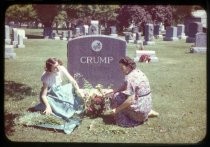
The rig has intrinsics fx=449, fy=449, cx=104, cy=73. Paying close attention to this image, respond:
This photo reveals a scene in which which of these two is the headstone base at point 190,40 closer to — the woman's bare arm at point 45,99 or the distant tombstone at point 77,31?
the distant tombstone at point 77,31

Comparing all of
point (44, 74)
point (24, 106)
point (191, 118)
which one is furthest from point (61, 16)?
point (191, 118)

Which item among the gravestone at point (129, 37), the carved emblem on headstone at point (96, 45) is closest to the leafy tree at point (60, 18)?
Result: the carved emblem on headstone at point (96, 45)

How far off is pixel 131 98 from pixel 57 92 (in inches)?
35.3

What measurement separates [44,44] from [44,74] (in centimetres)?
38

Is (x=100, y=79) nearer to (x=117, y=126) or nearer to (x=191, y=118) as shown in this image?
(x=117, y=126)

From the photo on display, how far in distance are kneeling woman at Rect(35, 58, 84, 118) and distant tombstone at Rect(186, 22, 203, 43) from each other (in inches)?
61.0

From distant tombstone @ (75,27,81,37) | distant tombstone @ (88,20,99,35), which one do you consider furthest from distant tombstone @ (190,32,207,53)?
distant tombstone @ (75,27,81,37)

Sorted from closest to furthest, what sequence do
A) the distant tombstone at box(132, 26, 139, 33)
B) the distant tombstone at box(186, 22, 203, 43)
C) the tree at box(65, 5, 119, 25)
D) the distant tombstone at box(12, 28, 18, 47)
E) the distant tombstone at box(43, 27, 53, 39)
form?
the distant tombstone at box(12, 28, 18, 47) < the tree at box(65, 5, 119, 25) < the distant tombstone at box(186, 22, 203, 43) < the distant tombstone at box(132, 26, 139, 33) < the distant tombstone at box(43, 27, 53, 39)

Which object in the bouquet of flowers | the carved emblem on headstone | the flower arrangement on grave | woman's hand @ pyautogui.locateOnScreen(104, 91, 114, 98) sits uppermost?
the carved emblem on headstone

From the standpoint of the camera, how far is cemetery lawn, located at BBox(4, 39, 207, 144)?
5391 mm

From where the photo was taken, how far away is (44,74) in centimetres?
541

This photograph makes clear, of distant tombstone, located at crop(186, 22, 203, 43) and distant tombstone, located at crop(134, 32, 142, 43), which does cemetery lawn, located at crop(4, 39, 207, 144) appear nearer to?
distant tombstone, located at crop(134, 32, 142, 43)

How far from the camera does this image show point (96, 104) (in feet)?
18.1
